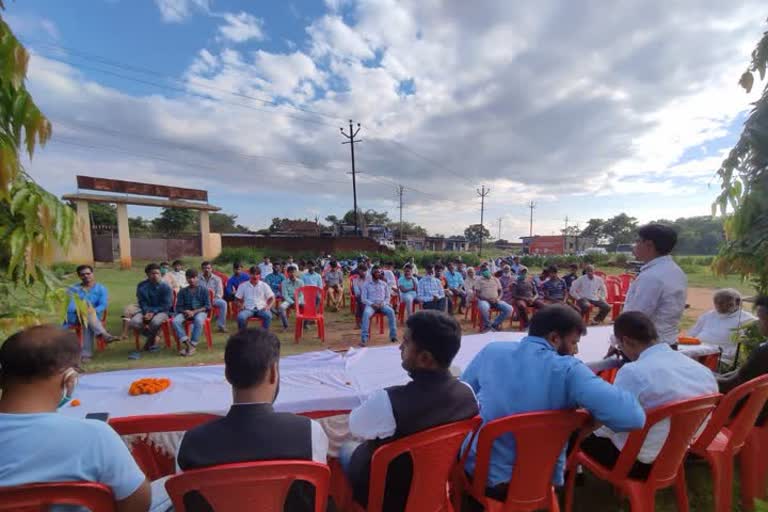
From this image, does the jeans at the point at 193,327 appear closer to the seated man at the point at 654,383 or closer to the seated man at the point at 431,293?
the seated man at the point at 431,293

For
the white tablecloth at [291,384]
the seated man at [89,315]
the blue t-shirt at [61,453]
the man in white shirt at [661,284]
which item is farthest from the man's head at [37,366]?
the seated man at [89,315]

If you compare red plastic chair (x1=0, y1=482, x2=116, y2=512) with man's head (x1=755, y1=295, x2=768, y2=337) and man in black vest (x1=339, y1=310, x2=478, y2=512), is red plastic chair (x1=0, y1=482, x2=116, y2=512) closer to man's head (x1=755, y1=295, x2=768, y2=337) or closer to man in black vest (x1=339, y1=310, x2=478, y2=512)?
man in black vest (x1=339, y1=310, x2=478, y2=512)

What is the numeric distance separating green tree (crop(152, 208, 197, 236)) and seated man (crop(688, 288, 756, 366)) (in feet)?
121

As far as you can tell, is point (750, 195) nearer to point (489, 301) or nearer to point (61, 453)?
point (61, 453)

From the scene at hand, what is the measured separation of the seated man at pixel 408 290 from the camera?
7691 millimetres

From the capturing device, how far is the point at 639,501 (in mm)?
1870

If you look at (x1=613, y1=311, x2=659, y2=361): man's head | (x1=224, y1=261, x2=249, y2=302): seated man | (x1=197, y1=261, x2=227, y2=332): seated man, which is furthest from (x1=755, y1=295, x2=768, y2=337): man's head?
(x1=224, y1=261, x2=249, y2=302): seated man

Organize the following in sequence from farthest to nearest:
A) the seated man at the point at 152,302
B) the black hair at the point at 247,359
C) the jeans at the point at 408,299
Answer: the jeans at the point at 408,299, the seated man at the point at 152,302, the black hair at the point at 247,359

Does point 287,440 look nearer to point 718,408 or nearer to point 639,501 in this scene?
point 639,501

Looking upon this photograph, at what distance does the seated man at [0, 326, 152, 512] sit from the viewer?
1112 millimetres

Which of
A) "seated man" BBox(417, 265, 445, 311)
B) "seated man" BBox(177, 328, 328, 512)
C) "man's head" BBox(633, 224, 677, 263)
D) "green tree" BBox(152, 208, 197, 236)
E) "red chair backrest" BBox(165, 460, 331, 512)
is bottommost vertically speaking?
"seated man" BBox(417, 265, 445, 311)

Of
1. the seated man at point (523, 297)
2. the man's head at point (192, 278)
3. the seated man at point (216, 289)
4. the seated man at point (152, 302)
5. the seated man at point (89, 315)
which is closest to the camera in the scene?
the seated man at point (89, 315)

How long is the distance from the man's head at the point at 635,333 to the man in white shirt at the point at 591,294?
6.25 m

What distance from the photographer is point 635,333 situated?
6.74 feet
